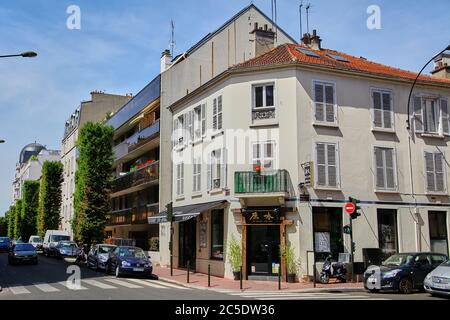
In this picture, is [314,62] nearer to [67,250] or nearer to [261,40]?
[261,40]

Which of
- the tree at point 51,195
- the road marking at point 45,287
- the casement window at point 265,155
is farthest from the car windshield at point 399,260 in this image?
the tree at point 51,195

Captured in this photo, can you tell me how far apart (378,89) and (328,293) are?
10.6 metres

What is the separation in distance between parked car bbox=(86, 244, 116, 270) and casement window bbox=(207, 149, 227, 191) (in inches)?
238

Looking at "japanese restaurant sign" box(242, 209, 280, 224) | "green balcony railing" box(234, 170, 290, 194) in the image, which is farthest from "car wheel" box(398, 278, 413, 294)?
"green balcony railing" box(234, 170, 290, 194)

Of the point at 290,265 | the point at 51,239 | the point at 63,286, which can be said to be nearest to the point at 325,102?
the point at 290,265

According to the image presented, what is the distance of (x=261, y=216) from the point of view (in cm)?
2083

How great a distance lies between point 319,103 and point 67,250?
73.5 feet

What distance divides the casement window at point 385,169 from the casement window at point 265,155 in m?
4.82

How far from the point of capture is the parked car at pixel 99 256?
78.3ft

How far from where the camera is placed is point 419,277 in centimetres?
1656

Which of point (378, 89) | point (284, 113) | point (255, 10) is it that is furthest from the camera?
point (255, 10)
